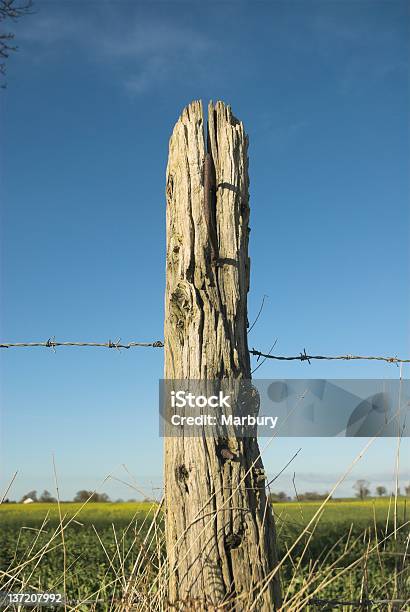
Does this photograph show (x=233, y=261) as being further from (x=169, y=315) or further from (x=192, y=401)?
(x=192, y=401)

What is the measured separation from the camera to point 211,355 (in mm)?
2193

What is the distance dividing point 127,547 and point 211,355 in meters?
6.31

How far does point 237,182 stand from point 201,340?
643 mm

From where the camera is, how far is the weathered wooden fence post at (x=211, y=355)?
6.83 feet

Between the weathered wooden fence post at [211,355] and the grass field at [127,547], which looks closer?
the weathered wooden fence post at [211,355]

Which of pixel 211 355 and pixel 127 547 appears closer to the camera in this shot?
pixel 211 355

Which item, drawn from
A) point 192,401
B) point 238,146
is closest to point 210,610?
point 192,401

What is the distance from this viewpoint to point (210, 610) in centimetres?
205

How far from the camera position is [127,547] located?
25.4 ft

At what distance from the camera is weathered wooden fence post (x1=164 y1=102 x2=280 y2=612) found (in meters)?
2.08

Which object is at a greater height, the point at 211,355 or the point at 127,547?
the point at 211,355

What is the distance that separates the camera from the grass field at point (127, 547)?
3.07m

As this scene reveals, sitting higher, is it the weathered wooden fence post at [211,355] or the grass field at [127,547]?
the weathered wooden fence post at [211,355]

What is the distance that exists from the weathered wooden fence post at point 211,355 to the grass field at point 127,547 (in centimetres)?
23
